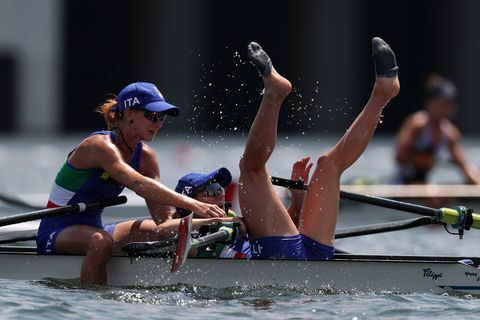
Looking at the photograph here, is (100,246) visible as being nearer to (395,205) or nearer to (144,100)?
(144,100)

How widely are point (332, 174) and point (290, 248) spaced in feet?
1.92

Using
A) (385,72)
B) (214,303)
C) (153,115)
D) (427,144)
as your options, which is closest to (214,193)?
(153,115)

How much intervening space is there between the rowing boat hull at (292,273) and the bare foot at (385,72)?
1.16m

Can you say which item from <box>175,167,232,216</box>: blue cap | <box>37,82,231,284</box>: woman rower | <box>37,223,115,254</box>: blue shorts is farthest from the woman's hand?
<box>37,223,115,254</box>: blue shorts

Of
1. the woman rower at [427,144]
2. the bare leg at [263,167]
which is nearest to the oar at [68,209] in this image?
the bare leg at [263,167]

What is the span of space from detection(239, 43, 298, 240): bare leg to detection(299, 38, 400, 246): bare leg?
162 mm

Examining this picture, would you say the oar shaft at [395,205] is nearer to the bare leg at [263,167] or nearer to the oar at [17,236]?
the bare leg at [263,167]

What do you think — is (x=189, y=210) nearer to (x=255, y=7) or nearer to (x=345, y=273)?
(x=345, y=273)

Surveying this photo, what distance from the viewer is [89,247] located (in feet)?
26.7

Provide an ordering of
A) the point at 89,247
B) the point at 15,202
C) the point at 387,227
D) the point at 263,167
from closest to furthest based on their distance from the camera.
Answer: the point at 263,167 → the point at 89,247 → the point at 387,227 → the point at 15,202

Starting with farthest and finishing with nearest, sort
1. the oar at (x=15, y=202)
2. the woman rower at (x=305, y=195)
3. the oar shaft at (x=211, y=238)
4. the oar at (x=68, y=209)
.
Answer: the oar at (x=15, y=202), the oar at (x=68, y=209), the woman rower at (x=305, y=195), the oar shaft at (x=211, y=238)

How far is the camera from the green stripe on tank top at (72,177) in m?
8.35

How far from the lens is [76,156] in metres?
8.27

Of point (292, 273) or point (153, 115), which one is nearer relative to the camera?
point (292, 273)
